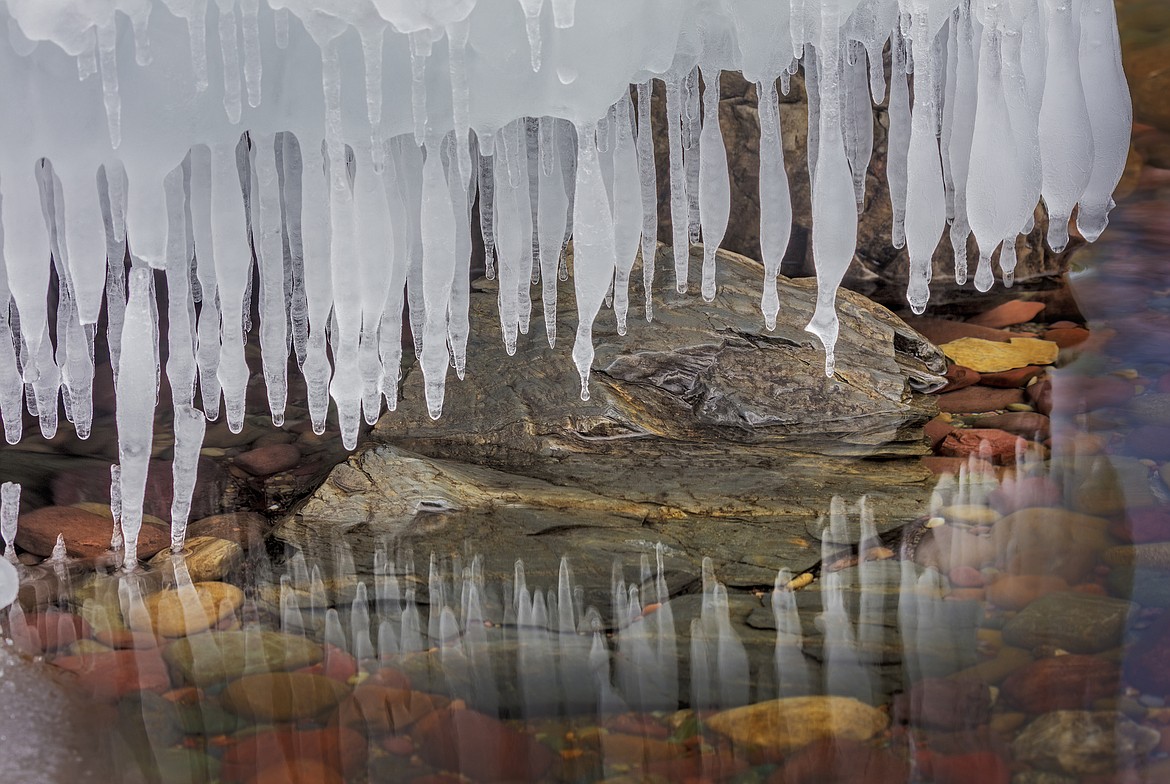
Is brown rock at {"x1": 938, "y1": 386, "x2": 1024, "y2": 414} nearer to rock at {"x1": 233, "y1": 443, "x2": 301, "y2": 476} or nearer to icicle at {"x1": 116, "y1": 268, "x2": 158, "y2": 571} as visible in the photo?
rock at {"x1": 233, "y1": 443, "x2": 301, "y2": 476}

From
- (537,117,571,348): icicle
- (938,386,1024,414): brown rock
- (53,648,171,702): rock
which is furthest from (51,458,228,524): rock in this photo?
(938,386,1024,414): brown rock

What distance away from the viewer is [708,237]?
365 centimetres

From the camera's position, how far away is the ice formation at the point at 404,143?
2686mm

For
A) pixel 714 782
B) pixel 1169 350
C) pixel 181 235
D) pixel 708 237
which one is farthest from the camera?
pixel 1169 350

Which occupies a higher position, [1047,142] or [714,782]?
[1047,142]

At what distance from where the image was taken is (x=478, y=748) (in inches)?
99.7

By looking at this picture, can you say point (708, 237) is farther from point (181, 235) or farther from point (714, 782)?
point (714, 782)

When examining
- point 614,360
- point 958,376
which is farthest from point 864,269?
point 614,360

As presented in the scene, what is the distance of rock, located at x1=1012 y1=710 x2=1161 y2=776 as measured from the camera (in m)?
2.36

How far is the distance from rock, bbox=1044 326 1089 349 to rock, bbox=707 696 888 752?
357 cm

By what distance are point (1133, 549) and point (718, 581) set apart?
48.2 inches

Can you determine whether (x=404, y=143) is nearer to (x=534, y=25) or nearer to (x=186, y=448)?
(x=534, y=25)

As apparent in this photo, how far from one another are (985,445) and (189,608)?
2939 mm

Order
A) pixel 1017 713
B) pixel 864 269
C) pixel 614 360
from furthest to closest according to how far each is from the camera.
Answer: pixel 864 269 → pixel 614 360 → pixel 1017 713
